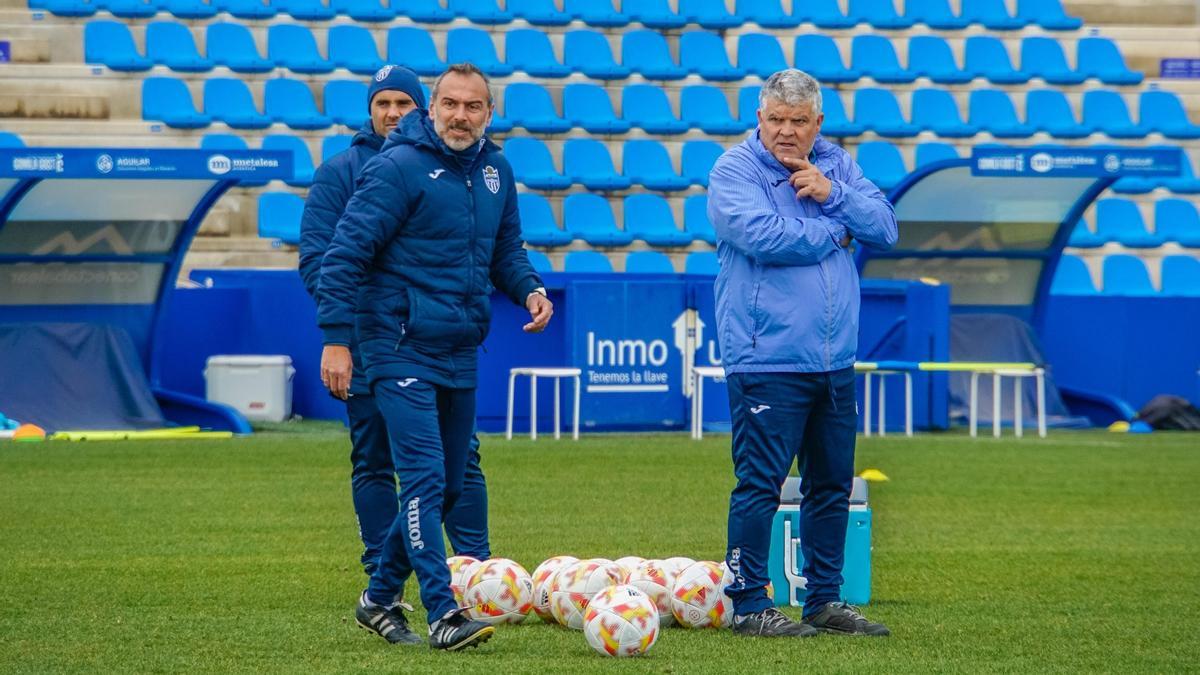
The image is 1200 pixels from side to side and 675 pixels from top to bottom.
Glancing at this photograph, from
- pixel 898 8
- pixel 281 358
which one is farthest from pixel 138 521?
pixel 898 8

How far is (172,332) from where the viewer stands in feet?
57.8

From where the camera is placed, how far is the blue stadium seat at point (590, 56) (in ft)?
74.5

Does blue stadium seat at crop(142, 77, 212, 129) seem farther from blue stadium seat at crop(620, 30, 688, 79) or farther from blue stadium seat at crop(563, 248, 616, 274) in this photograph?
blue stadium seat at crop(620, 30, 688, 79)

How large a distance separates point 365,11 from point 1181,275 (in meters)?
10.4

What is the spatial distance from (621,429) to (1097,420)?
16.8 feet

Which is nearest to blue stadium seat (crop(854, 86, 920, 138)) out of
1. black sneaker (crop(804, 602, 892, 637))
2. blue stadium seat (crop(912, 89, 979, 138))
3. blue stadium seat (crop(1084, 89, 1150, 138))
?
blue stadium seat (crop(912, 89, 979, 138))

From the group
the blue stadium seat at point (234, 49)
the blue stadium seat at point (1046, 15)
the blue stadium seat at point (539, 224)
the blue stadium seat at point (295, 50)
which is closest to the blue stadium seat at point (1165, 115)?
the blue stadium seat at point (1046, 15)

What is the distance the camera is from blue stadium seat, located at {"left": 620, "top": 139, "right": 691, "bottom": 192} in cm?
2159

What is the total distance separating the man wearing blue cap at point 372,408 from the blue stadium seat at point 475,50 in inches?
590

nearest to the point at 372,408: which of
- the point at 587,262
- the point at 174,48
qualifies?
the point at 587,262

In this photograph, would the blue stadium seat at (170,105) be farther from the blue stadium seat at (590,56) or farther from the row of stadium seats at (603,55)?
the blue stadium seat at (590,56)

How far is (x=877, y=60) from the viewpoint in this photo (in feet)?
77.6

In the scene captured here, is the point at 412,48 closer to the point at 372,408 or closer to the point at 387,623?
the point at 372,408

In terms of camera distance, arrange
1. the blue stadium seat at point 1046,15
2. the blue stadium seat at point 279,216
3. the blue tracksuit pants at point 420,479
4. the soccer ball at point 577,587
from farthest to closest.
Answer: the blue stadium seat at point 1046,15, the blue stadium seat at point 279,216, the soccer ball at point 577,587, the blue tracksuit pants at point 420,479
